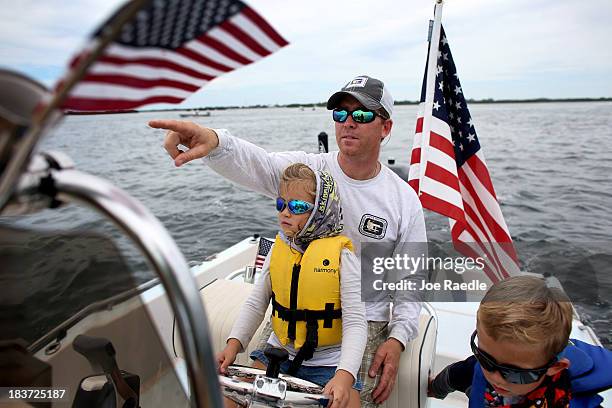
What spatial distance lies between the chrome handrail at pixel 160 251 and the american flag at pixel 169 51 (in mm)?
96

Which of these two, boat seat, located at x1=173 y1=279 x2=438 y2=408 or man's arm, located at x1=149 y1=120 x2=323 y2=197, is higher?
man's arm, located at x1=149 y1=120 x2=323 y2=197

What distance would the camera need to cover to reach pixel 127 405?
0.94 meters

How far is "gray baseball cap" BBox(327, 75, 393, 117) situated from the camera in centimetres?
214

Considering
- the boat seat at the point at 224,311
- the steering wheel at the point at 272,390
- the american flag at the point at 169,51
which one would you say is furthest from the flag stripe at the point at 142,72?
the boat seat at the point at 224,311

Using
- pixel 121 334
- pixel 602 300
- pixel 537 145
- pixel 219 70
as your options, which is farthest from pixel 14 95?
pixel 537 145

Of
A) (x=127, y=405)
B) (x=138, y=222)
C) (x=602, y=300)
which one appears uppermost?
(x=138, y=222)

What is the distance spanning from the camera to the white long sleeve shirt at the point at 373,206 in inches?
80.5

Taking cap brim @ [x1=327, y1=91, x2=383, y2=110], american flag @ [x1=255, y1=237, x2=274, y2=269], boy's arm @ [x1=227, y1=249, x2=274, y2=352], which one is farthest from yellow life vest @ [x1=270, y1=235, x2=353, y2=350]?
american flag @ [x1=255, y1=237, x2=274, y2=269]

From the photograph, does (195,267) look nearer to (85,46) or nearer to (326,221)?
(326,221)

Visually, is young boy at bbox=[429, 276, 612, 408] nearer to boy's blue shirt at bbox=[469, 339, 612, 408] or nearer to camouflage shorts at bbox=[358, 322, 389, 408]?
boy's blue shirt at bbox=[469, 339, 612, 408]

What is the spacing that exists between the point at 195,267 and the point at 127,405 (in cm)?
298

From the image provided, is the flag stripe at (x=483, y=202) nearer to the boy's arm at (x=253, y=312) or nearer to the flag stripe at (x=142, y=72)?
the boy's arm at (x=253, y=312)

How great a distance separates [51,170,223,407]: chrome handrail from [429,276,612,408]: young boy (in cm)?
119

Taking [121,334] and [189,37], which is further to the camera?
[121,334]
